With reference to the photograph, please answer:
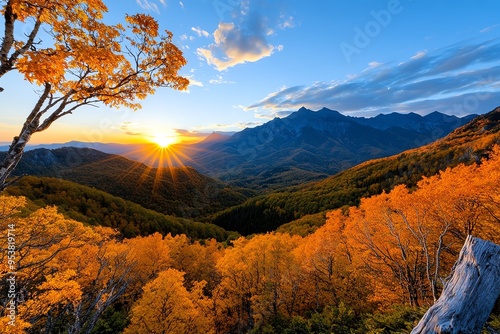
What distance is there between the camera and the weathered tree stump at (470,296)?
3490 millimetres

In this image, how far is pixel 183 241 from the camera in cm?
6072

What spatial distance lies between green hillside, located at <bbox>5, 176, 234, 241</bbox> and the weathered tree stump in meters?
108

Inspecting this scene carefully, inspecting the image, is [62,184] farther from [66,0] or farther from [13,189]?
[66,0]

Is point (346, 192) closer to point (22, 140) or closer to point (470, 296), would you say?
point (470, 296)

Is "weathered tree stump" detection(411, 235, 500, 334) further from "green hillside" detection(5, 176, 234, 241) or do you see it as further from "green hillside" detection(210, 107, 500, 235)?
"green hillside" detection(210, 107, 500, 235)

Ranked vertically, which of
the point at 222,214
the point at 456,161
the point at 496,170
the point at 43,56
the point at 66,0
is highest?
the point at 66,0

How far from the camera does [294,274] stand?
Answer: 33.3 meters

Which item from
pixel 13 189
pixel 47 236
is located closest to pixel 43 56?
pixel 47 236

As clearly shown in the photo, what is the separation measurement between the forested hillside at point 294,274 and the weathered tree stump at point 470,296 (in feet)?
41.5

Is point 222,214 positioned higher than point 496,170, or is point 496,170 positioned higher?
point 496,170

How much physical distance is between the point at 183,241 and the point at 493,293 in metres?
63.2

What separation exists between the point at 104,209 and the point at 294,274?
10335 cm

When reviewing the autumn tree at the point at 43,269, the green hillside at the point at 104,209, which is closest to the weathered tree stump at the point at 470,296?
the autumn tree at the point at 43,269

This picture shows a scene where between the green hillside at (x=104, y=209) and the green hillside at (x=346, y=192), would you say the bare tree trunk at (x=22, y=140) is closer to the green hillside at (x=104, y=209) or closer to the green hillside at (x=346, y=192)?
the green hillside at (x=104, y=209)
